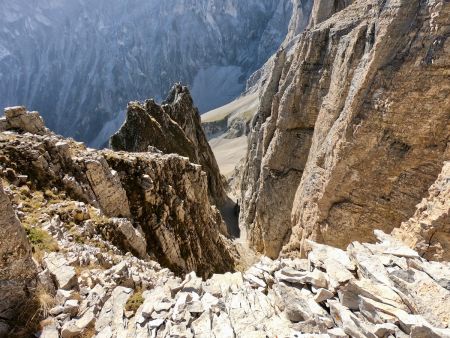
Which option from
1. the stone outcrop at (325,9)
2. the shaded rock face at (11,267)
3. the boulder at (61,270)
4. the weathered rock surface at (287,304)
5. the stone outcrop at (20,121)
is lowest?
the weathered rock surface at (287,304)

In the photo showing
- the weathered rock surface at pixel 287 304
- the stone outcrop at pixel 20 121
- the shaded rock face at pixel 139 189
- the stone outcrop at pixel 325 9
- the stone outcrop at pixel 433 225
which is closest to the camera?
the weathered rock surface at pixel 287 304

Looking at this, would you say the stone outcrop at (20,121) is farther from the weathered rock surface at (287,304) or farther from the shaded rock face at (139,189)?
the weathered rock surface at (287,304)

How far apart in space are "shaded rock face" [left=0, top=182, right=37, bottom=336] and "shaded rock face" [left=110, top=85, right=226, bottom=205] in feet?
148

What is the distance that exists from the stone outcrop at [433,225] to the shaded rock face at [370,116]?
1.52m

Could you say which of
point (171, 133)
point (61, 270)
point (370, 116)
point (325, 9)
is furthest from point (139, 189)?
point (325, 9)

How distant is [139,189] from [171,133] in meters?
38.0

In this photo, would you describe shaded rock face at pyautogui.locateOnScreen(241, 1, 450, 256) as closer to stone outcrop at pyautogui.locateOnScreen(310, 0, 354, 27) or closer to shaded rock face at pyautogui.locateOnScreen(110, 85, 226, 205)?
stone outcrop at pyautogui.locateOnScreen(310, 0, 354, 27)

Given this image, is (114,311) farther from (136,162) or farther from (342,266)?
(136,162)

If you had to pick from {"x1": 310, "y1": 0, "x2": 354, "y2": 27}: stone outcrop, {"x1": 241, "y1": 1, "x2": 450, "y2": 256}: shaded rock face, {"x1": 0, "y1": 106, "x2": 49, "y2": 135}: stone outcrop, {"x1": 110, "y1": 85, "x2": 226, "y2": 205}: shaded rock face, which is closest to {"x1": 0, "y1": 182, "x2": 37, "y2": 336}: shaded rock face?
{"x1": 0, "y1": 106, "x2": 49, "y2": 135}: stone outcrop

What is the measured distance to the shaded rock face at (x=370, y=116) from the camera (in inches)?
770

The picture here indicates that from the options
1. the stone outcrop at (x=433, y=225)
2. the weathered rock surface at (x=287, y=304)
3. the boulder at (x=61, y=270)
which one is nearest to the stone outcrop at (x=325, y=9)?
the stone outcrop at (x=433, y=225)

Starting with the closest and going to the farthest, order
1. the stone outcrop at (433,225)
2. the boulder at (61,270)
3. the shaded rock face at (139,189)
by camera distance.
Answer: the boulder at (61,270), the stone outcrop at (433,225), the shaded rock face at (139,189)

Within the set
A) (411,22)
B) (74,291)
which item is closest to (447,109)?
(411,22)

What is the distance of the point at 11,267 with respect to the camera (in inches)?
368
